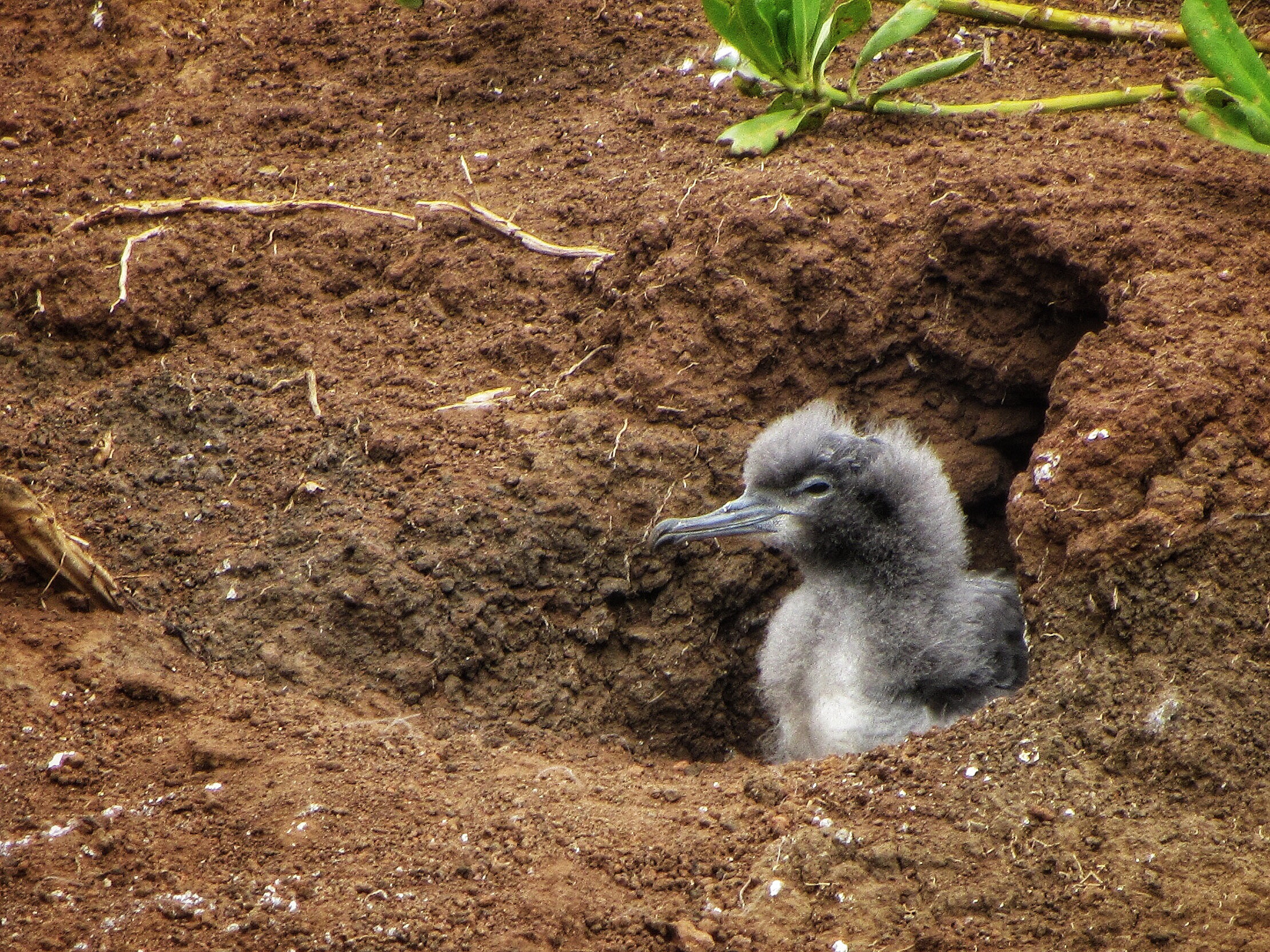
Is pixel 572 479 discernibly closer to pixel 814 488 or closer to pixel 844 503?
pixel 814 488

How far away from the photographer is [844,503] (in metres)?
4.42

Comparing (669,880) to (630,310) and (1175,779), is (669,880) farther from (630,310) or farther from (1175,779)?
(630,310)

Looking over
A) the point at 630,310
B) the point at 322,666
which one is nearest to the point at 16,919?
the point at 322,666

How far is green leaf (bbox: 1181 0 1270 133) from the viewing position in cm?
407

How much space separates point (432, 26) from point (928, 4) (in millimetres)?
2397

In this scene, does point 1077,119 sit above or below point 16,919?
above

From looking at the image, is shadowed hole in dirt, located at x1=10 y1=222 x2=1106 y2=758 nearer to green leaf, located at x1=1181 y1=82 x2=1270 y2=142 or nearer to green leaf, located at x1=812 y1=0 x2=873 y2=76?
green leaf, located at x1=1181 y1=82 x2=1270 y2=142

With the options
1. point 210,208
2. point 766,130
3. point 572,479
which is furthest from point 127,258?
point 766,130

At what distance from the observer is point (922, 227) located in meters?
4.69

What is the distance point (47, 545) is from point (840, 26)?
11.5 ft

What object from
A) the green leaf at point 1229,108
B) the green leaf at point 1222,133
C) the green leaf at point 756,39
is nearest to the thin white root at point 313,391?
the green leaf at point 756,39

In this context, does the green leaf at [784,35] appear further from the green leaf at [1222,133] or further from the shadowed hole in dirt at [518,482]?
the green leaf at [1222,133]

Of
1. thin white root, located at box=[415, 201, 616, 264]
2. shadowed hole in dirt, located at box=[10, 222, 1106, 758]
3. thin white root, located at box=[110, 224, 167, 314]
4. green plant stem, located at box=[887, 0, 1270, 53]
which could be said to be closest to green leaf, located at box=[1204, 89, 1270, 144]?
shadowed hole in dirt, located at box=[10, 222, 1106, 758]

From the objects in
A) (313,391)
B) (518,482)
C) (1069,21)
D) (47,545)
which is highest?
(1069,21)
